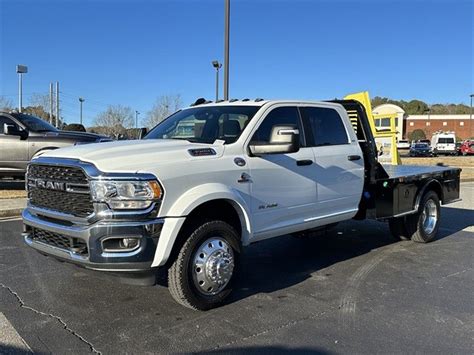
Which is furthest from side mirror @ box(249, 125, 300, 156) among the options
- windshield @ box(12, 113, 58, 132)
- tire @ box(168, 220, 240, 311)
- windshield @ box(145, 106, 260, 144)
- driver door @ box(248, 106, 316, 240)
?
windshield @ box(12, 113, 58, 132)

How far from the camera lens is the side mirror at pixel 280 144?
4.83 metres

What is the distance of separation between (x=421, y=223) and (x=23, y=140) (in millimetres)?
9325

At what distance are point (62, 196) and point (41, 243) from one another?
1.85ft

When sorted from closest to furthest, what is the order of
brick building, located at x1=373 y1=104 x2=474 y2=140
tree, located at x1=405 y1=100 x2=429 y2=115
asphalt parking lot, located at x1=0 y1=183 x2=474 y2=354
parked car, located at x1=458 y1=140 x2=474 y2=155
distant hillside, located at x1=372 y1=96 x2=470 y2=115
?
asphalt parking lot, located at x1=0 y1=183 x2=474 y2=354
parked car, located at x1=458 y1=140 x2=474 y2=155
brick building, located at x1=373 y1=104 x2=474 y2=140
distant hillside, located at x1=372 y1=96 x2=470 y2=115
tree, located at x1=405 y1=100 x2=429 y2=115

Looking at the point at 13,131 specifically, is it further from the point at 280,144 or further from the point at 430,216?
the point at 430,216

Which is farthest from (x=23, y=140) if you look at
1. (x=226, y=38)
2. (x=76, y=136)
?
(x=226, y=38)

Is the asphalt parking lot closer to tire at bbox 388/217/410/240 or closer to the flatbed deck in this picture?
tire at bbox 388/217/410/240

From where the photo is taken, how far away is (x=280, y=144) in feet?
15.9

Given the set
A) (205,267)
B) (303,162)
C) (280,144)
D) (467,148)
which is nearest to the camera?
(205,267)

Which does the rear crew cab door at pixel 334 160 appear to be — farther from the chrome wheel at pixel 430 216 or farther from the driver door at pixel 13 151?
the driver door at pixel 13 151

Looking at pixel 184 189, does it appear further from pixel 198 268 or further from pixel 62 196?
pixel 62 196

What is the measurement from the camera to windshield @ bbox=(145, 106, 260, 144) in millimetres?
5141

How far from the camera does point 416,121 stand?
95000mm

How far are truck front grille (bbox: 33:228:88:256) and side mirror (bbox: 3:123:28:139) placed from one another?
305 inches
